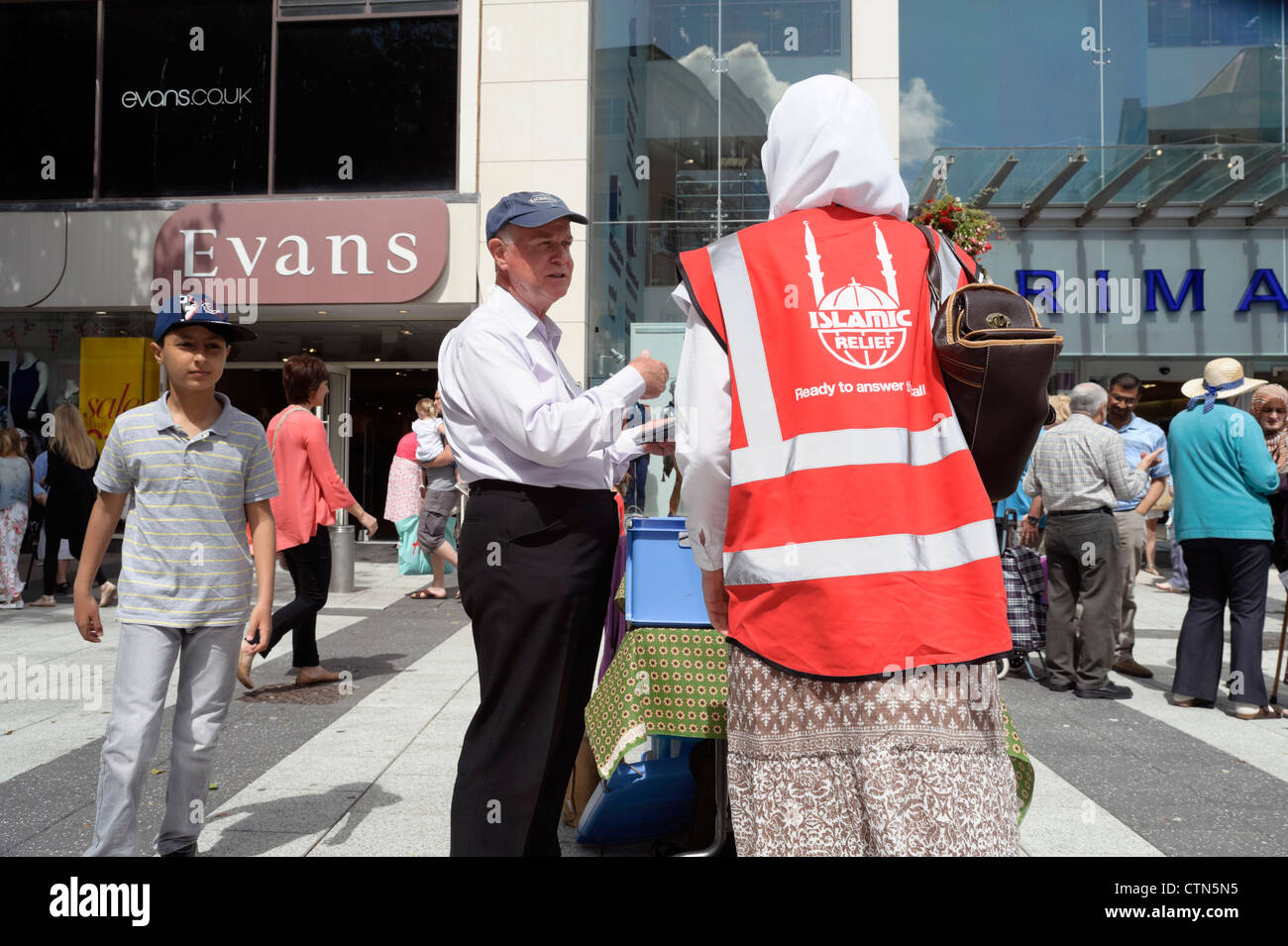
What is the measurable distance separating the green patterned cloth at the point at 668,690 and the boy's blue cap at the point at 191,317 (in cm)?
171

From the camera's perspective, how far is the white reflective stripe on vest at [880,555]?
6.19ft

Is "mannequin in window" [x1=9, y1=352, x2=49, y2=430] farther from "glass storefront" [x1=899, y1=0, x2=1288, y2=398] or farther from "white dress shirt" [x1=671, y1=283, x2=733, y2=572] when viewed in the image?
"white dress shirt" [x1=671, y1=283, x2=733, y2=572]

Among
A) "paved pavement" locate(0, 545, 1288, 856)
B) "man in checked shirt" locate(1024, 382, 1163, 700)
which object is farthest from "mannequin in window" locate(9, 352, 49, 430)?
"man in checked shirt" locate(1024, 382, 1163, 700)

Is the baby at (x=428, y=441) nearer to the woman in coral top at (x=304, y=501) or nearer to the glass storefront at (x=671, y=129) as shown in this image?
the woman in coral top at (x=304, y=501)

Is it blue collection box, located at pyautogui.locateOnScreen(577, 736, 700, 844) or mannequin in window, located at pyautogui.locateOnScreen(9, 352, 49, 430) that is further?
mannequin in window, located at pyautogui.locateOnScreen(9, 352, 49, 430)

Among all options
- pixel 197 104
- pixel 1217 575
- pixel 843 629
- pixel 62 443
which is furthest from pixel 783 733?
pixel 197 104

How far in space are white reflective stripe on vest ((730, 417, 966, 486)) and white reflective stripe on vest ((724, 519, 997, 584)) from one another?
5.7 inches

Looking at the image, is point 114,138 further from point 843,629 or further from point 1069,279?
point 843,629

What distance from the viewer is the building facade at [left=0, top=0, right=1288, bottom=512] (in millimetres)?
13586

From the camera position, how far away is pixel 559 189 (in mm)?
13898

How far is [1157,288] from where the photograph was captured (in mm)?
13766

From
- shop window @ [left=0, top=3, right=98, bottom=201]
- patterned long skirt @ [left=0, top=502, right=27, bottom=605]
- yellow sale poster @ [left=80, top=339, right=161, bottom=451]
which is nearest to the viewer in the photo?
patterned long skirt @ [left=0, top=502, right=27, bottom=605]

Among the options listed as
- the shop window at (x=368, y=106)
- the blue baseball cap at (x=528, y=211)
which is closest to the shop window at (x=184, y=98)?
the shop window at (x=368, y=106)
